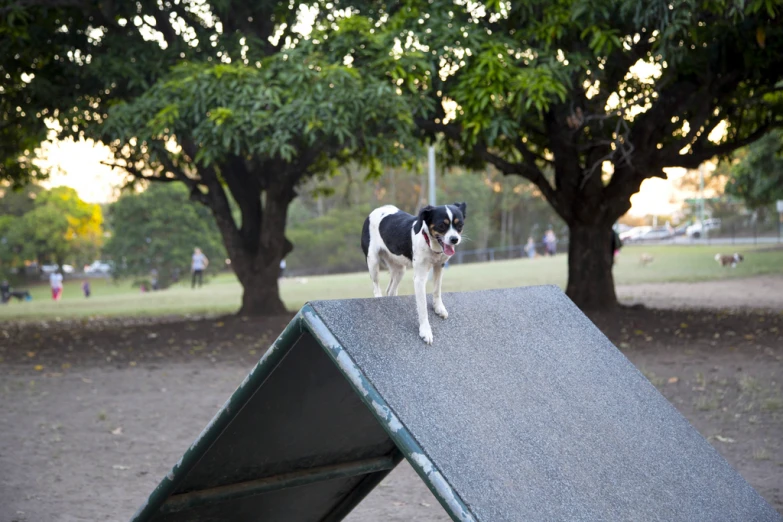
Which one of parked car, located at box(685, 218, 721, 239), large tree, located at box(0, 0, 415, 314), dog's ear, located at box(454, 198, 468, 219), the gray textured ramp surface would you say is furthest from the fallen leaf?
parked car, located at box(685, 218, 721, 239)

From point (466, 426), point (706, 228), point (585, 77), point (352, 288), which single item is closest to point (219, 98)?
point (585, 77)

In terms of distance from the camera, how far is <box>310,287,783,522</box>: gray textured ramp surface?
3230 mm

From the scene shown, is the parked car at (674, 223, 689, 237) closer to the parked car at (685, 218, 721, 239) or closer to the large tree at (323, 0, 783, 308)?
the parked car at (685, 218, 721, 239)

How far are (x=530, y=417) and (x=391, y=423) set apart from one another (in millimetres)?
759

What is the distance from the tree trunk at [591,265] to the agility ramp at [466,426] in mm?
10928

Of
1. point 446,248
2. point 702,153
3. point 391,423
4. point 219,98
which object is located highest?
point 219,98

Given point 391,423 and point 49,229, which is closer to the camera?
point 391,423

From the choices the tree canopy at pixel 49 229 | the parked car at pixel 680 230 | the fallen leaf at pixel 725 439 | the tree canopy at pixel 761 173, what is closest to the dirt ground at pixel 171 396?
the fallen leaf at pixel 725 439

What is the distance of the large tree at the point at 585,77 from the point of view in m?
10.9

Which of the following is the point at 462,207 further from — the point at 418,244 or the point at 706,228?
the point at 706,228

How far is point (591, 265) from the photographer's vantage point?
15562mm

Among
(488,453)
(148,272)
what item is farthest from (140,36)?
(148,272)

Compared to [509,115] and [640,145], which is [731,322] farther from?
[509,115]

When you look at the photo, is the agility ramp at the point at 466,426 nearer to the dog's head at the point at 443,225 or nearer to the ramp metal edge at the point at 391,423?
the ramp metal edge at the point at 391,423
